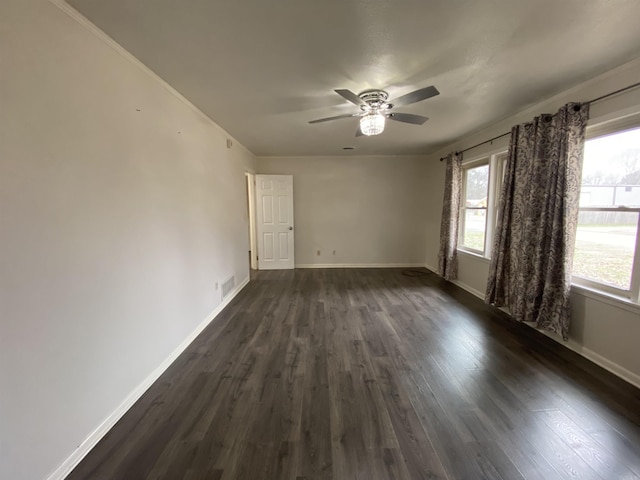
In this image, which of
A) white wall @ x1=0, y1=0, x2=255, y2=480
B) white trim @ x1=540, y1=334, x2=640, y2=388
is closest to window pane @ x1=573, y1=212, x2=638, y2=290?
white trim @ x1=540, y1=334, x2=640, y2=388

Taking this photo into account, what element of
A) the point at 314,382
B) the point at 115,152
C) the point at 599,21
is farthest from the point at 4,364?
the point at 599,21

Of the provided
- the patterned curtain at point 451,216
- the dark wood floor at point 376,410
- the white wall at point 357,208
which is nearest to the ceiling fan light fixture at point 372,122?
the dark wood floor at point 376,410

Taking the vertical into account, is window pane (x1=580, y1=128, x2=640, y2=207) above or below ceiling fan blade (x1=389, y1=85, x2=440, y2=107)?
below

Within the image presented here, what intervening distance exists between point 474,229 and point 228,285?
4.01 meters

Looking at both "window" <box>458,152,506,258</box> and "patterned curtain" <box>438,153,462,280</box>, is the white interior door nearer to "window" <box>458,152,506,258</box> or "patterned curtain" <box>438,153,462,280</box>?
"patterned curtain" <box>438,153,462,280</box>

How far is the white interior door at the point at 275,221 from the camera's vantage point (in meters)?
5.68

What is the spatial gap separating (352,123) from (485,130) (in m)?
1.98

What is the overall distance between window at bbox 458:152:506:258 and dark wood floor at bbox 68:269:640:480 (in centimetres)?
143

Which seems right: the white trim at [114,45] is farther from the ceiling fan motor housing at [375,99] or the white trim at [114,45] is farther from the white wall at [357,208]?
the white wall at [357,208]

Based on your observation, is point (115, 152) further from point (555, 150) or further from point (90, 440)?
point (555, 150)

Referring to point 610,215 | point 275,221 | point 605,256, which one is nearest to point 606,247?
point 605,256

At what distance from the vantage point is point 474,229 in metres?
4.45

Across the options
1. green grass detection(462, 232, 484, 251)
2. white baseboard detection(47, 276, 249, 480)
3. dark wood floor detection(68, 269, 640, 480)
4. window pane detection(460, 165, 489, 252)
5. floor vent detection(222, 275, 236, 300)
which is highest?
window pane detection(460, 165, 489, 252)

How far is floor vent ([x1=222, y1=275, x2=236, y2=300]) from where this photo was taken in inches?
150
